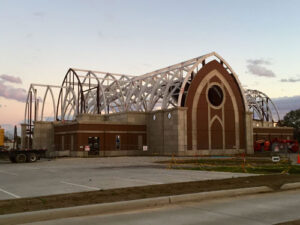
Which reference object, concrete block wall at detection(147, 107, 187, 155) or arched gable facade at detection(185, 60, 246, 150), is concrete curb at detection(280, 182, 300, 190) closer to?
concrete block wall at detection(147, 107, 187, 155)

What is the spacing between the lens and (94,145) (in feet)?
187

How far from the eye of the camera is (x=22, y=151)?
41.4 m

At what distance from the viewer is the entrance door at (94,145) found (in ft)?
A: 186

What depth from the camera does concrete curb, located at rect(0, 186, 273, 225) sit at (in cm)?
905

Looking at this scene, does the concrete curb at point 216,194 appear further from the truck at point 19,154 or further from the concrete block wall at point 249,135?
the concrete block wall at point 249,135

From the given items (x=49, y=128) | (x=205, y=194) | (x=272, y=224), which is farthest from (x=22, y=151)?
(x=272, y=224)

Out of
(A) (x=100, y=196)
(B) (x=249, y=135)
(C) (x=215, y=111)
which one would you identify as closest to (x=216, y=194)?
(A) (x=100, y=196)

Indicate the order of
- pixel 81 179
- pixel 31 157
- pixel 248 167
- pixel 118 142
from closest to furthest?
1. pixel 81 179
2. pixel 248 167
3. pixel 31 157
4. pixel 118 142

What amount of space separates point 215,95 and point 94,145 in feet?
81.2

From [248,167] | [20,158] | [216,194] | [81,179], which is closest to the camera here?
[216,194]

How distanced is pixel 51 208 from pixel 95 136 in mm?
47249

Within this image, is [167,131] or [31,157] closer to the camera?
[31,157]

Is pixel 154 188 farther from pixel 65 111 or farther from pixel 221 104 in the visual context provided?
pixel 65 111

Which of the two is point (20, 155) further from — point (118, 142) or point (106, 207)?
point (106, 207)
